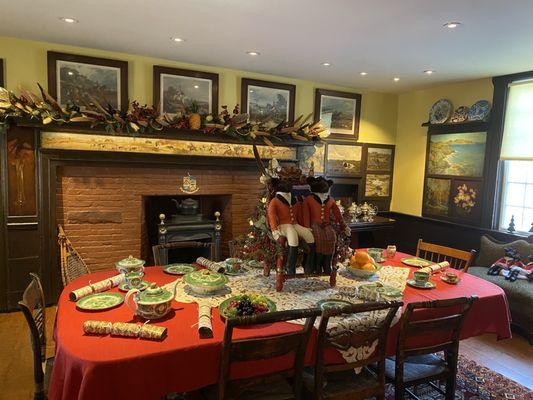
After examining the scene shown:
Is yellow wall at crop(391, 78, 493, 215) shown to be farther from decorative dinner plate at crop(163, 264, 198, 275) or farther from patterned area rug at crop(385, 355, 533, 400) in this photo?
decorative dinner plate at crop(163, 264, 198, 275)

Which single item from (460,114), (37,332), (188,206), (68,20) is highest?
(68,20)

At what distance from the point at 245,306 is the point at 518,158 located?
146 inches

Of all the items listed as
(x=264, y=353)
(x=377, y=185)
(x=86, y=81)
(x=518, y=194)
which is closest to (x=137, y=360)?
(x=264, y=353)

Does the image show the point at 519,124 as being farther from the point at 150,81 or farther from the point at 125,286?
the point at 125,286

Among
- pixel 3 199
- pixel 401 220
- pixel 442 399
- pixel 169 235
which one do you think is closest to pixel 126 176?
pixel 169 235

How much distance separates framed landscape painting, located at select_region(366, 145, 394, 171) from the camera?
529 centimetres

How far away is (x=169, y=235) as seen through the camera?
4.08 meters

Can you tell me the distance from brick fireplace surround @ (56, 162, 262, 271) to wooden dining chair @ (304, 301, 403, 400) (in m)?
2.71

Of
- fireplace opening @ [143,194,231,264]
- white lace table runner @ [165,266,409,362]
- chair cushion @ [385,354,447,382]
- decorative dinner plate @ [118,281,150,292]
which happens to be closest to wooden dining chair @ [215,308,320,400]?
white lace table runner @ [165,266,409,362]

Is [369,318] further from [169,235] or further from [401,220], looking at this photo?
[401,220]

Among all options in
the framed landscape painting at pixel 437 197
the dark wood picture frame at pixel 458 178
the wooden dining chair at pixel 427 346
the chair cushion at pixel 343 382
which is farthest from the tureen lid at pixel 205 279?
the framed landscape painting at pixel 437 197

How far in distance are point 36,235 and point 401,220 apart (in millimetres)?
4503

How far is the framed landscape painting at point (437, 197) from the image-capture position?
15.5ft

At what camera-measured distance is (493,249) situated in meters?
3.97
